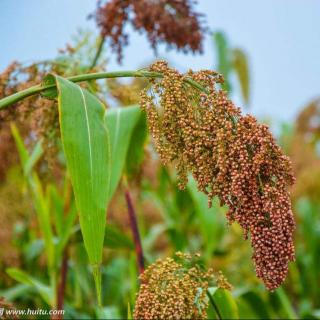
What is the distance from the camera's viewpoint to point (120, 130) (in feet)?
8.65

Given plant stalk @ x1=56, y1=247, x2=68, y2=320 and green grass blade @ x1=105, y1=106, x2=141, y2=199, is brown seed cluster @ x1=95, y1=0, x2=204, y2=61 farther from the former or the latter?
plant stalk @ x1=56, y1=247, x2=68, y2=320

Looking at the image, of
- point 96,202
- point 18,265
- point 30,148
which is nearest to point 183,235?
point 18,265

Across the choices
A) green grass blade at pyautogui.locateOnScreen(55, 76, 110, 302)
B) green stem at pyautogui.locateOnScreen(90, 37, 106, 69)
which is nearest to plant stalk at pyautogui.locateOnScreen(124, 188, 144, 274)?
green stem at pyautogui.locateOnScreen(90, 37, 106, 69)

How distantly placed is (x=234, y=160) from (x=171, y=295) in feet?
1.29

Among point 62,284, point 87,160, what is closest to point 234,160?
point 87,160

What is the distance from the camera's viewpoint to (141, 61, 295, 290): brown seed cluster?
1.46m

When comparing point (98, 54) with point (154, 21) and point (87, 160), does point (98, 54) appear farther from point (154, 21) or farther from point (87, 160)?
point (87, 160)

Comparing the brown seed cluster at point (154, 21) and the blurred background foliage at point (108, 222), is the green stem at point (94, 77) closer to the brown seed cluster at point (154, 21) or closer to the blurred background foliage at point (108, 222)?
the blurred background foliage at point (108, 222)

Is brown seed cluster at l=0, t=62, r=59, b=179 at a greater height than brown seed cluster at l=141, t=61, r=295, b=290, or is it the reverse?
brown seed cluster at l=0, t=62, r=59, b=179

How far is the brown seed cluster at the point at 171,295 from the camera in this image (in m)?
1.63

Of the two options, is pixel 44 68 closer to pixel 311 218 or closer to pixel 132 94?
pixel 132 94

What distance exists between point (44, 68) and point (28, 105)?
17cm

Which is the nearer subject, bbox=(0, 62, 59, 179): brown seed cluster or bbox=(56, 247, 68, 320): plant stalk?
bbox=(0, 62, 59, 179): brown seed cluster

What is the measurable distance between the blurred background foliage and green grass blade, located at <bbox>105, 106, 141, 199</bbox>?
6cm
